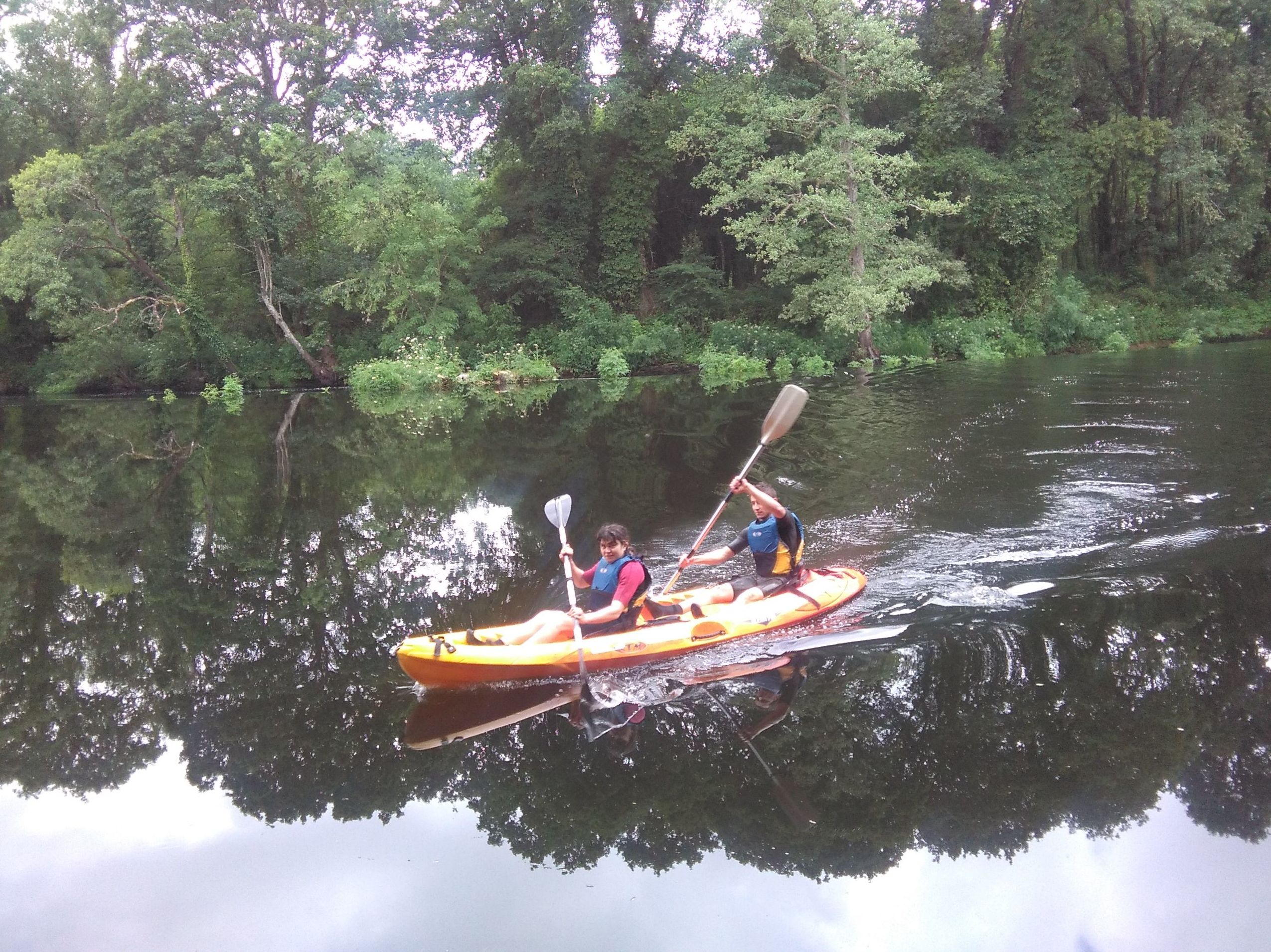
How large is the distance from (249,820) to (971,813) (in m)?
3.29

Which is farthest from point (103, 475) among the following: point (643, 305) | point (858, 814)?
point (643, 305)

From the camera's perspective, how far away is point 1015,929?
3.42m

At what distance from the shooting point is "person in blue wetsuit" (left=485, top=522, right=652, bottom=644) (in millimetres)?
5574

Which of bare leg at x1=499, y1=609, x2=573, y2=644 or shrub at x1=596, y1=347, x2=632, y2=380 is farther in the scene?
shrub at x1=596, y1=347, x2=632, y2=380

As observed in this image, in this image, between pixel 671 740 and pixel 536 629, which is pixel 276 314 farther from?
pixel 671 740

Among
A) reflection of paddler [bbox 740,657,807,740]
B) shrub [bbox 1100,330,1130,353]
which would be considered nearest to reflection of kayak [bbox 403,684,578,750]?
reflection of paddler [bbox 740,657,807,740]

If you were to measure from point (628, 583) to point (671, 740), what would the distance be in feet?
4.23

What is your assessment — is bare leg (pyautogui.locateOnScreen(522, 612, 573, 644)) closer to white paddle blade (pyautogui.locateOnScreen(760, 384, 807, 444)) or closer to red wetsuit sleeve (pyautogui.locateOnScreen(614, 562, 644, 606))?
red wetsuit sleeve (pyautogui.locateOnScreen(614, 562, 644, 606))

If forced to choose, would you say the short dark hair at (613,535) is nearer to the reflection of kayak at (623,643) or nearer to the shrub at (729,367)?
the reflection of kayak at (623,643)

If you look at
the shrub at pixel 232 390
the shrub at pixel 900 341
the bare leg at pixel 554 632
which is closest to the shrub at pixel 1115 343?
the shrub at pixel 900 341

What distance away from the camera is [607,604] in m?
5.85

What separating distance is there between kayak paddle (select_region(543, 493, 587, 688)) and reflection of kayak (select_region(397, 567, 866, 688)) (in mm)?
44

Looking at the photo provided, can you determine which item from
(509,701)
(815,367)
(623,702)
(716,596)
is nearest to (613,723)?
(623,702)

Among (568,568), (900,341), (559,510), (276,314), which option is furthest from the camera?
(276,314)
